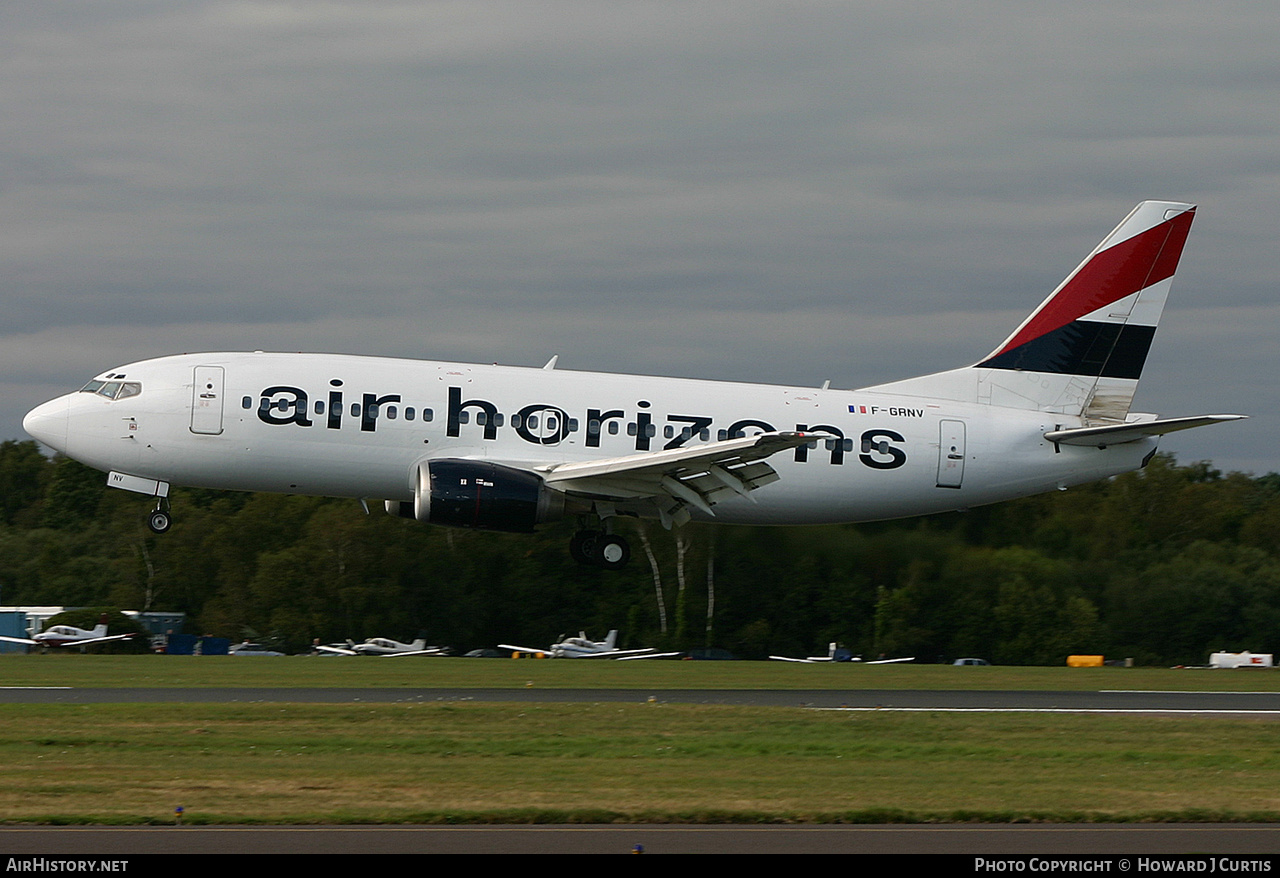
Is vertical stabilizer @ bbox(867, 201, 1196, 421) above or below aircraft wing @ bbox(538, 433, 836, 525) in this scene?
above

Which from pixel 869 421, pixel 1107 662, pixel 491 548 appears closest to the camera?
pixel 869 421

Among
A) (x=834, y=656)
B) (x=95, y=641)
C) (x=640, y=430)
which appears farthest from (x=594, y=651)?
(x=640, y=430)

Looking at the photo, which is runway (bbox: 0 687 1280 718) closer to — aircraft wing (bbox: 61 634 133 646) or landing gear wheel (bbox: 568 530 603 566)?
landing gear wheel (bbox: 568 530 603 566)

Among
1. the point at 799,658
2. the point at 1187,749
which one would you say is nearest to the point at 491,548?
the point at 799,658

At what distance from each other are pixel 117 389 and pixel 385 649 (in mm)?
25949

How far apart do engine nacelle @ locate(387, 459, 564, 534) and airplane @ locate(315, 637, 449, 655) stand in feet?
71.8

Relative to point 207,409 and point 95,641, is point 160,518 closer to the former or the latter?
point 207,409

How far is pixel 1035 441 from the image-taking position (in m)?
36.1

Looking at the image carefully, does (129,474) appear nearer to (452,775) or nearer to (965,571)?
(452,775)

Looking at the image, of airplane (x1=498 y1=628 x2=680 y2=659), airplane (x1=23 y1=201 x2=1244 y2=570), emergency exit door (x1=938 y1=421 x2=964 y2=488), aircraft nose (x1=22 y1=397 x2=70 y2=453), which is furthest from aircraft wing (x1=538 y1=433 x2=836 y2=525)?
airplane (x1=498 y1=628 x2=680 y2=659)

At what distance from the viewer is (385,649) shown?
56188 mm

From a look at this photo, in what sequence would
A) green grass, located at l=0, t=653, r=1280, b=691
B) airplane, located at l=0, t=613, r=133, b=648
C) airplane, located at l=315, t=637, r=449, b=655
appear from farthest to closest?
airplane, located at l=315, t=637, r=449, b=655, airplane, located at l=0, t=613, r=133, b=648, green grass, located at l=0, t=653, r=1280, b=691

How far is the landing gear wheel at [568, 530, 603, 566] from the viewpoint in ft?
112
